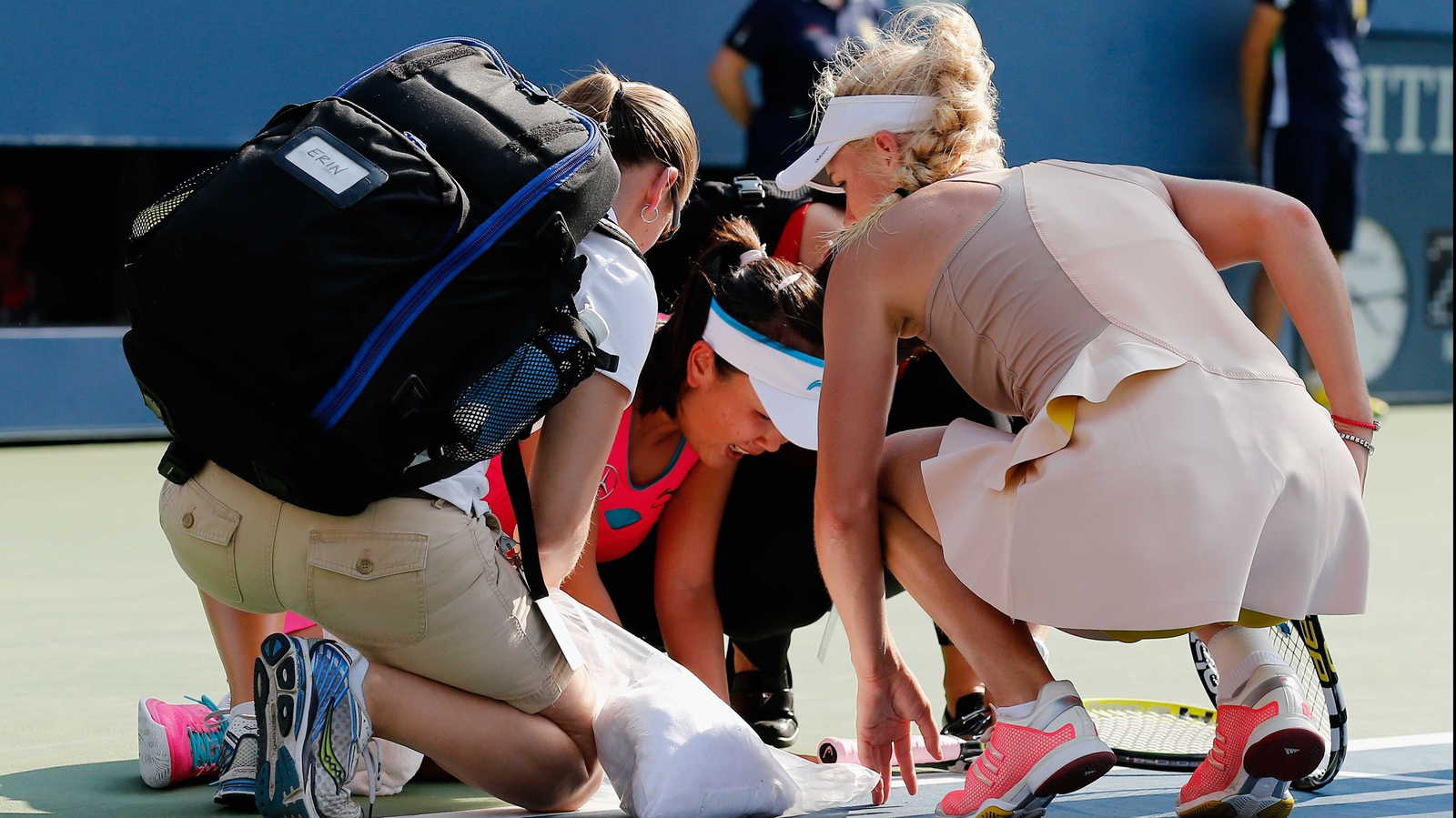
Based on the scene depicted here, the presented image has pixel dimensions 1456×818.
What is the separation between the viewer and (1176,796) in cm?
243

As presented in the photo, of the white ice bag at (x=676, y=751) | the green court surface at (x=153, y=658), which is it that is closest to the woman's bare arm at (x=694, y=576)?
the green court surface at (x=153, y=658)

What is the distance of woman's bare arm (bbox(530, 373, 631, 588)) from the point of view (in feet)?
7.13

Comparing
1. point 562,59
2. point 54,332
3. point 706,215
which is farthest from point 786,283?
point 562,59

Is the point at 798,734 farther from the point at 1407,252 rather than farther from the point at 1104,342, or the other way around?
the point at 1407,252

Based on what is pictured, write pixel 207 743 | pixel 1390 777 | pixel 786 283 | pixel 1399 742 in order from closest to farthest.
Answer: pixel 207 743 → pixel 1390 777 → pixel 786 283 → pixel 1399 742

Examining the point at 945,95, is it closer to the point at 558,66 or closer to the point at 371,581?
the point at 371,581

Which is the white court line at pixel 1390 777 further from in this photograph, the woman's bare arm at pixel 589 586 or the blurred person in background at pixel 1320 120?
the blurred person in background at pixel 1320 120

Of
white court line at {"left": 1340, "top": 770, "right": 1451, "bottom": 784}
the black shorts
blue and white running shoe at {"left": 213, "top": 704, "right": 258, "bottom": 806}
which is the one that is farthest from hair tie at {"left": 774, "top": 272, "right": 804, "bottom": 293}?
the black shorts

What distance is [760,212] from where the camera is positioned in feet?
11.2

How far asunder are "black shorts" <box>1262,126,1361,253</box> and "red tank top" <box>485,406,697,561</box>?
7.02m

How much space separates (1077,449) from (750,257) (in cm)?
97

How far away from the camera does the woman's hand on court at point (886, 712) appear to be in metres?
2.20

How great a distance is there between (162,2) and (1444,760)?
639 centimetres

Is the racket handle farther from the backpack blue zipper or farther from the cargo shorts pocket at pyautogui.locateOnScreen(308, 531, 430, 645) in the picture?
the backpack blue zipper
